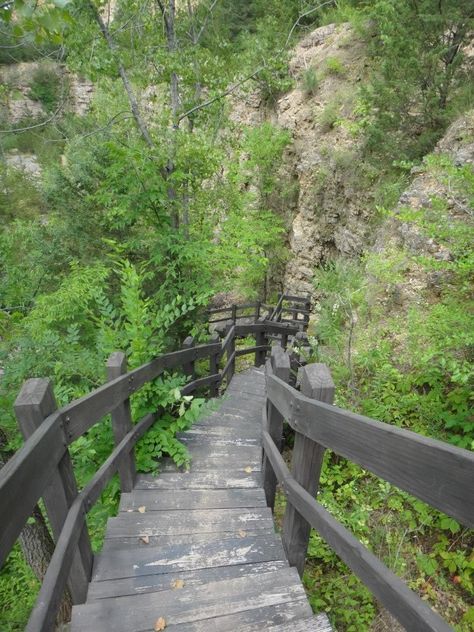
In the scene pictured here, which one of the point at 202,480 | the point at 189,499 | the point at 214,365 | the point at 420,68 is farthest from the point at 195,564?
the point at 420,68

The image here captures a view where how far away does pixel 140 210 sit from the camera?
5.36 m

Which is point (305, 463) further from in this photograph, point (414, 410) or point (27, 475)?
point (414, 410)

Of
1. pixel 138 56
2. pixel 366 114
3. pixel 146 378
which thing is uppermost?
pixel 366 114

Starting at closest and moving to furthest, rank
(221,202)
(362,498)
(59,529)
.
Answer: (59,529) → (362,498) → (221,202)

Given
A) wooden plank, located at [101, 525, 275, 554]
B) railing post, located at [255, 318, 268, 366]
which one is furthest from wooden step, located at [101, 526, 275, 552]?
railing post, located at [255, 318, 268, 366]

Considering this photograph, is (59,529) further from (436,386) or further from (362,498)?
(436,386)

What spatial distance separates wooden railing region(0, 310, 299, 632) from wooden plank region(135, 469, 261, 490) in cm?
25

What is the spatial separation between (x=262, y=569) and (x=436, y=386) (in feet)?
9.66

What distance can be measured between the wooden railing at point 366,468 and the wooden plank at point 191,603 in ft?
0.64

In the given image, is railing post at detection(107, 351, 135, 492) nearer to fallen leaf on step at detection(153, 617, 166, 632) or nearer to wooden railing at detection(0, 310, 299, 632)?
wooden railing at detection(0, 310, 299, 632)

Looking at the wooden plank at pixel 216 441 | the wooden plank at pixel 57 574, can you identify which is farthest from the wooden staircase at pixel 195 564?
the wooden plank at pixel 57 574

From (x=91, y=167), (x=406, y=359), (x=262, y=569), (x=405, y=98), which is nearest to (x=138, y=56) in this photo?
(x=91, y=167)

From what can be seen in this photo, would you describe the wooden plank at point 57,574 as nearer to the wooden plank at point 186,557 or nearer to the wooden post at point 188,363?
the wooden plank at point 186,557

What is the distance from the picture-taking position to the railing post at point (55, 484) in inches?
59.0
